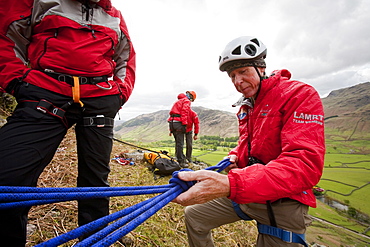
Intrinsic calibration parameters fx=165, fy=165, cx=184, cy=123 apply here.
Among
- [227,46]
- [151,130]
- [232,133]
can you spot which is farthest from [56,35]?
[151,130]

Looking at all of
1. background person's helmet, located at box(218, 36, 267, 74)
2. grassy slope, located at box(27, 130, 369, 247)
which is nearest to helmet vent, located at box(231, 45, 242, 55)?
background person's helmet, located at box(218, 36, 267, 74)

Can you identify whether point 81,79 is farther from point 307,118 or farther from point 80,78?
point 307,118

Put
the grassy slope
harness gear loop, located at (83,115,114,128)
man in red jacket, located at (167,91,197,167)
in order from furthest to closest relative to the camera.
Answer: man in red jacket, located at (167,91,197,167)
the grassy slope
harness gear loop, located at (83,115,114,128)

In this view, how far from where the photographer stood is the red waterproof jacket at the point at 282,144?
1.41 meters

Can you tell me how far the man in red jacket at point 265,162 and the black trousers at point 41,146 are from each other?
1168 millimetres

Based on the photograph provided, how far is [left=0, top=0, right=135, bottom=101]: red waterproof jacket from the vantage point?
1729 mm

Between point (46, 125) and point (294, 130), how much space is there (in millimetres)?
2490

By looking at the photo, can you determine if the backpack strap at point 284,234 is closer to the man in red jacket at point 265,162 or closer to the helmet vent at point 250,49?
the man in red jacket at point 265,162

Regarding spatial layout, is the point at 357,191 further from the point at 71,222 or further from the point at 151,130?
the point at 151,130

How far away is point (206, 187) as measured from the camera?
4.68 ft

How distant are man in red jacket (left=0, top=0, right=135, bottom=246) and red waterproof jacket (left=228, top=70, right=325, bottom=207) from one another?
1657 mm

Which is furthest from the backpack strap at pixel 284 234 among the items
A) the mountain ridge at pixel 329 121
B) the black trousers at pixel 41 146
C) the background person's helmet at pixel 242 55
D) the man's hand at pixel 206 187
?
the mountain ridge at pixel 329 121

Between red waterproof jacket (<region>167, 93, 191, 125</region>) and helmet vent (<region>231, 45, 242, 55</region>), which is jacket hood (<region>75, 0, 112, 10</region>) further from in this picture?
red waterproof jacket (<region>167, 93, 191, 125</region>)

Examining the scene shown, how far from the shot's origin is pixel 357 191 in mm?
32625
